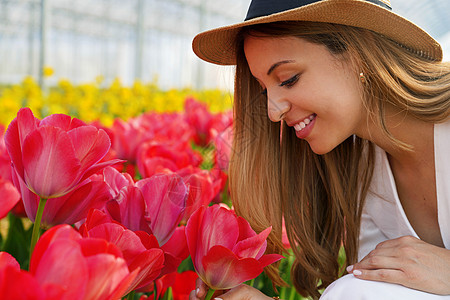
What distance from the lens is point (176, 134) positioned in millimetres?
2053

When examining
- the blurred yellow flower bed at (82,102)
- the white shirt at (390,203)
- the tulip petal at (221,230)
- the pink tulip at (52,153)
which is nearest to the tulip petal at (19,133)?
the pink tulip at (52,153)

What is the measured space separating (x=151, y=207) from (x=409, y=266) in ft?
2.01

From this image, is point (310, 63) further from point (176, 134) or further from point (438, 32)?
point (438, 32)

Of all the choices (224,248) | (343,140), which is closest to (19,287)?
(224,248)

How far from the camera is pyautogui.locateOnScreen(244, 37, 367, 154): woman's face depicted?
4.10ft

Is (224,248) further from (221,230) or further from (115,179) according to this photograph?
(115,179)

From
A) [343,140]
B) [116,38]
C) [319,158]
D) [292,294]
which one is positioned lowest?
[292,294]

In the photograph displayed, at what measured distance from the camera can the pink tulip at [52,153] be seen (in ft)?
2.08

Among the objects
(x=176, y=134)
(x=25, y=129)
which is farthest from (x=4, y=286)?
(x=176, y=134)

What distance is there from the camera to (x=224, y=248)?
2.18ft

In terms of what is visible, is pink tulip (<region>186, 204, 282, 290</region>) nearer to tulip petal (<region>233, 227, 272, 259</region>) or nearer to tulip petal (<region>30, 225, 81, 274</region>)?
tulip petal (<region>233, 227, 272, 259</region>)

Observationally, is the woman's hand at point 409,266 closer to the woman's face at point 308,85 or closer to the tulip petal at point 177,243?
the woman's face at point 308,85

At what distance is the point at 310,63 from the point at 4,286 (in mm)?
978

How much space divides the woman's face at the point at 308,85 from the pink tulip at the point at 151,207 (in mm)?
531
